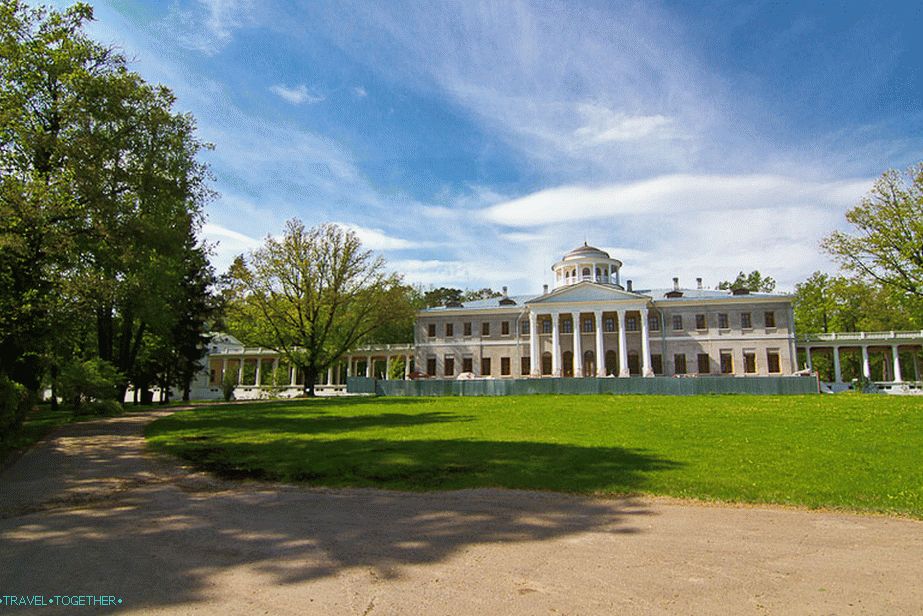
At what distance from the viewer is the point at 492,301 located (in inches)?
2509

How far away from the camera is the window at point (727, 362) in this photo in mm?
54500

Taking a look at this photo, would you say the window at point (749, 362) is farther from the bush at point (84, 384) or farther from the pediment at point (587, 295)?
the bush at point (84, 384)

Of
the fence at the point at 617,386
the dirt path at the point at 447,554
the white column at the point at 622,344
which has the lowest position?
the dirt path at the point at 447,554

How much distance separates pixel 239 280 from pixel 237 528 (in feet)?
127

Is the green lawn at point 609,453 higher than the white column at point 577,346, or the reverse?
the white column at point 577,346

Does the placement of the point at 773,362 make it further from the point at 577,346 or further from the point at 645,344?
the point at 577,346

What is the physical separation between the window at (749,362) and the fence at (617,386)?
20.3 meters

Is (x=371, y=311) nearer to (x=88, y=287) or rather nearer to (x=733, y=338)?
(x=88, y=287)

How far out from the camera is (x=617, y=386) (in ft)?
122

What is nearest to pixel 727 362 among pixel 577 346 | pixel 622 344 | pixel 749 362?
pixel 749 362

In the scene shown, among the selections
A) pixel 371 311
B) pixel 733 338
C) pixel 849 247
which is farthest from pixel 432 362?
pixel 849 247

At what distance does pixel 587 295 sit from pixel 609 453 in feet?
150

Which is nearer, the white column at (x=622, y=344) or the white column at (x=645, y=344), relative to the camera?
the white column at (x=645, y=344)

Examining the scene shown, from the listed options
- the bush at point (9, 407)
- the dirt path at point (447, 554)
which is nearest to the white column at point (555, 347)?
the bush at point (9, 407)
